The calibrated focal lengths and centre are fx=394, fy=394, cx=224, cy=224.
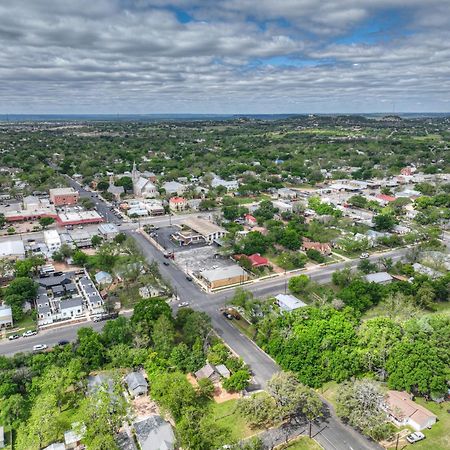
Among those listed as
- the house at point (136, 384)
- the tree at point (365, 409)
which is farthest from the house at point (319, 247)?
the house at point (136, 384)

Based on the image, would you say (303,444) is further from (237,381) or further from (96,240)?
(96,240)

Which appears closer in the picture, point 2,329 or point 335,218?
point 2,329

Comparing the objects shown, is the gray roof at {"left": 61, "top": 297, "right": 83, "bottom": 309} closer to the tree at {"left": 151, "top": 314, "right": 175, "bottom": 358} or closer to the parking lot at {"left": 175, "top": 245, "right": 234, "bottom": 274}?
the tree at {"left": 151, "top": 314, "right": 175, "bottom": 358}

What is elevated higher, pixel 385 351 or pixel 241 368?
pixel 385 351

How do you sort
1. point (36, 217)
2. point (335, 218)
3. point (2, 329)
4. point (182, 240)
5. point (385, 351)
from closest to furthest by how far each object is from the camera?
point (385, 351)
point (2, 329)
point (182, 240)
point (335, 218)
point (36, 217)

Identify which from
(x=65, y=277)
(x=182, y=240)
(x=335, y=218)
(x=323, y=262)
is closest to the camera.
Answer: (x=65, y=277)

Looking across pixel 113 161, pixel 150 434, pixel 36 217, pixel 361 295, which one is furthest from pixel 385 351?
pixel 113 161

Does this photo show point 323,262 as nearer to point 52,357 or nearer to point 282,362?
point 282,362
